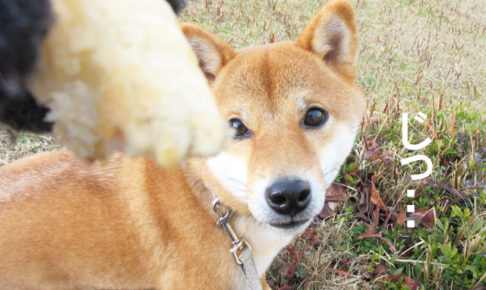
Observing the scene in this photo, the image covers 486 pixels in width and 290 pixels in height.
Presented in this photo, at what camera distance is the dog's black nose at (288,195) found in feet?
4.75

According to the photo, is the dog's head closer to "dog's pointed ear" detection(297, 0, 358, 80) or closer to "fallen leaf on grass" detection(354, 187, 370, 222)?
"dog's pointed ear" detection(297, 0, 358, 80)

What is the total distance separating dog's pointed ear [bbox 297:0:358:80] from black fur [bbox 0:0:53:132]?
64.5 inches

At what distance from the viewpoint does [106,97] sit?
0.50m

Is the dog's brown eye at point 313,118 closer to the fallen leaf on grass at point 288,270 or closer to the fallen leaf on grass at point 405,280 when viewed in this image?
the fallen leaf on grass at point 288,270

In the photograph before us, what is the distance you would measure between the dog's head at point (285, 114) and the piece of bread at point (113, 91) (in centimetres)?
98

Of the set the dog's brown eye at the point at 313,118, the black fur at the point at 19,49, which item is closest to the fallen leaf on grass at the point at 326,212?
the dog's brown eye at the point at 313,118

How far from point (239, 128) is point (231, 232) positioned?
0.49 meters

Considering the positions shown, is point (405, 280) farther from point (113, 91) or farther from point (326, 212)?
point (113, 91)

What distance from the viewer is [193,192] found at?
6.10 ft

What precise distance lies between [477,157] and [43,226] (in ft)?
9.58

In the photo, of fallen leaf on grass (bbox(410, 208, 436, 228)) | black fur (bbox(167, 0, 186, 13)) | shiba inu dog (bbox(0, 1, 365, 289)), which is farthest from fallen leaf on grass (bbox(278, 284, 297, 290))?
black fur (bbox(167, 0, 186, 13))

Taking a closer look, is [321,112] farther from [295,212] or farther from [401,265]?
[401,265]

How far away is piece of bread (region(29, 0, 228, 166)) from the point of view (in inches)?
19.4


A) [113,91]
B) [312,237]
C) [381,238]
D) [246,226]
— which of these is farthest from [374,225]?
[113,91]
